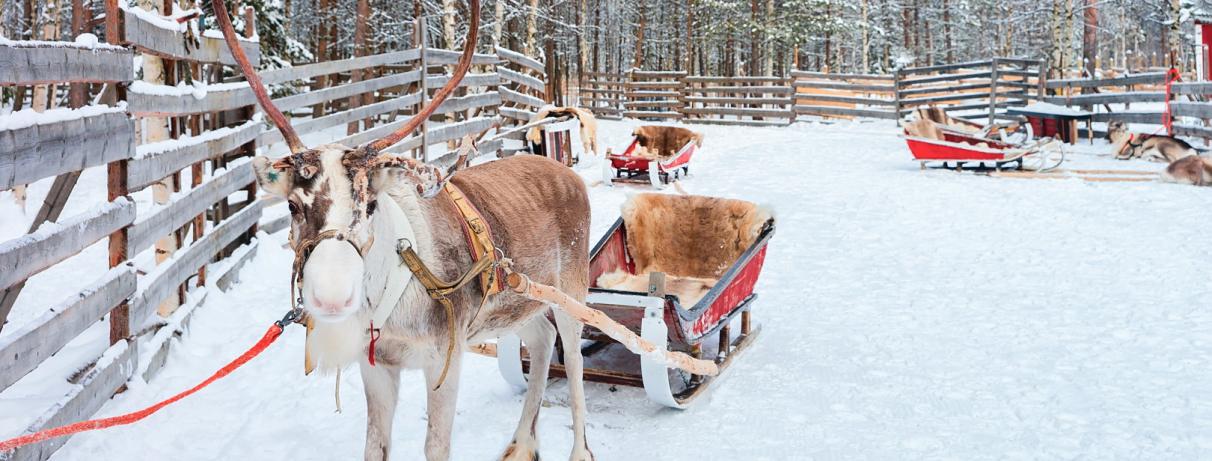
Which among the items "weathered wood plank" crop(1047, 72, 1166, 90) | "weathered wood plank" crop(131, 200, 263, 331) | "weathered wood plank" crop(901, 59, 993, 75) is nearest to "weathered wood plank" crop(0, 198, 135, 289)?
"weathered wood plank" crop(131, 200, 263, 331)

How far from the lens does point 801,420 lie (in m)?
4.71

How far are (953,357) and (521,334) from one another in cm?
282

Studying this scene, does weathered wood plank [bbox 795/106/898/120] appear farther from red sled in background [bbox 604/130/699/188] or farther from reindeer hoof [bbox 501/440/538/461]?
reindeer hoof [bbox 501/440/538/461]

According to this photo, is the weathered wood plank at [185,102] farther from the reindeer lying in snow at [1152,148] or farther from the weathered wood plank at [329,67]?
the reindeer lying in snow at [1152,148]

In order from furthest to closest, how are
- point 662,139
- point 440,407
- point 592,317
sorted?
point 662,139 < point 592,317 < point 440,407

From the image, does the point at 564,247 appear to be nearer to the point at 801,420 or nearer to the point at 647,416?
the point at 647,416

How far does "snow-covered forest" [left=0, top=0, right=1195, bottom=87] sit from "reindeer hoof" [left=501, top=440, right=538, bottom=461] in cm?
692

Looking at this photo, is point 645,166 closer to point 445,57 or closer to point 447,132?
point 447,132

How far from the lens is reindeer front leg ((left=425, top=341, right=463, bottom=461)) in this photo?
3270 mm

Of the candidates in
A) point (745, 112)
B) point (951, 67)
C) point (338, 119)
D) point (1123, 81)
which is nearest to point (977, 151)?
point (1123, 81)

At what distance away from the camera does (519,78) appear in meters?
16.2

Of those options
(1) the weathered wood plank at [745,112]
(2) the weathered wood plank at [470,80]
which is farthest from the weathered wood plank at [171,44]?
(1) the weathered wood plank at [745,112]

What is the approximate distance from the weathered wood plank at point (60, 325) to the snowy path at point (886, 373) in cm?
47

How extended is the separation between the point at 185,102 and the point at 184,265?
3.27 ft
